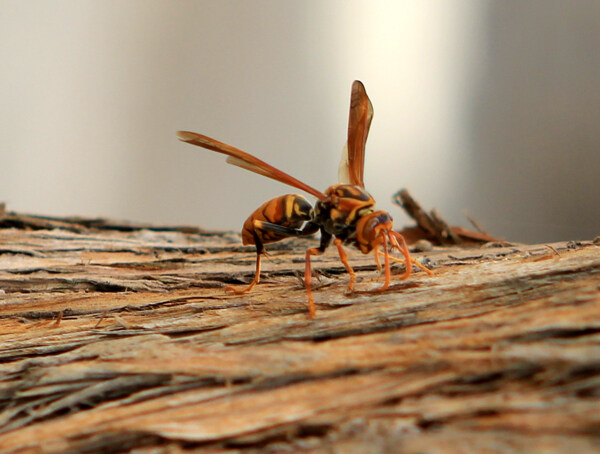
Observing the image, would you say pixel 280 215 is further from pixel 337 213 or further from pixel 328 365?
pixel 328 365

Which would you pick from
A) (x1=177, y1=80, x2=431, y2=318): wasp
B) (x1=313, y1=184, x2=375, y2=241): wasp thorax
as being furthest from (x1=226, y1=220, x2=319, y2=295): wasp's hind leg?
(x1=313, y1=184, x2=375, y2=241): wasp thorax

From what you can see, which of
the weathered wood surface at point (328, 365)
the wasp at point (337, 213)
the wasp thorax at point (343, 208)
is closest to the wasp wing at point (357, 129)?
the wasp at point (337, 213)

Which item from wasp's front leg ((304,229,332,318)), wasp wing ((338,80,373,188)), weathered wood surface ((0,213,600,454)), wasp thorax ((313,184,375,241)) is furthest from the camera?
wasp wing ((338,80,373,188))

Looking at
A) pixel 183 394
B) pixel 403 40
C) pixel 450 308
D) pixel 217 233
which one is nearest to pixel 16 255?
pixel 217 233

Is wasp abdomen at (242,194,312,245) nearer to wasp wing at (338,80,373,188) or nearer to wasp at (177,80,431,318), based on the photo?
wasp at (177,80,431,318)

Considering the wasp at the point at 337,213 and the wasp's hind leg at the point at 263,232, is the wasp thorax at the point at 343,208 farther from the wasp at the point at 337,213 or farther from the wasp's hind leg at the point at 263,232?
the wasp's hind leg at the point at 263,232

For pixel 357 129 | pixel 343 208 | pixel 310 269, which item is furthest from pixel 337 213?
pixel 357 129
